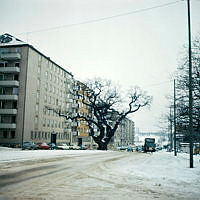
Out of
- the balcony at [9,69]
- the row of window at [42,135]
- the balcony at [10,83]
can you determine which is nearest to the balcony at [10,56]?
the balcony at [9,69]

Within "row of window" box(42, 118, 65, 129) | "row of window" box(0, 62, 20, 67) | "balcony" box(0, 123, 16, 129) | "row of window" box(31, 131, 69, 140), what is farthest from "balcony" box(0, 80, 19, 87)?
"row of window" box(42, 118, 65, 129)

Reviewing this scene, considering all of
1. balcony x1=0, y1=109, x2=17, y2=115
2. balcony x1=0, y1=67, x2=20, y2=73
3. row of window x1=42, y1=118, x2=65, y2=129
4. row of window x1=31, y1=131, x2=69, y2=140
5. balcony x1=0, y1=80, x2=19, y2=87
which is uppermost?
balcony x1=0, y1=67, x2=20, y2=73

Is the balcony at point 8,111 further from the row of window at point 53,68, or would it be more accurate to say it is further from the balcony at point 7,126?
the row of window at point 53,68

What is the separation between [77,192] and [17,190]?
1.79 meters

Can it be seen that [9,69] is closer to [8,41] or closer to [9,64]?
[9,64]

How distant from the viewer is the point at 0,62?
6131cm

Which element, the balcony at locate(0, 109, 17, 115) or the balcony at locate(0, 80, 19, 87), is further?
the balcony at locate(0, 80, 19, 87)

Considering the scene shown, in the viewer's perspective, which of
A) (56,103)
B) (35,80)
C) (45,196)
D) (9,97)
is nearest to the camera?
(45,196)

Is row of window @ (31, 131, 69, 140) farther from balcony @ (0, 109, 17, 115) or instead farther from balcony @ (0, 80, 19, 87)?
balcony @ (0, 80, 19, 87)

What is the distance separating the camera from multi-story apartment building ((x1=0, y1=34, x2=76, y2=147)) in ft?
188

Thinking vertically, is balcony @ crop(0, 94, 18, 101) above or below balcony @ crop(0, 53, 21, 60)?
below

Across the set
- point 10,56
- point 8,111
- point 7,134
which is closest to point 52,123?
point 7,134

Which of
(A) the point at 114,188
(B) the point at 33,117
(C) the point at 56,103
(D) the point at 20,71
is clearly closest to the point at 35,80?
(D) the point at 20,71

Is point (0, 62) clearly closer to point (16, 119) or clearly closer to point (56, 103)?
point (16, 119)
